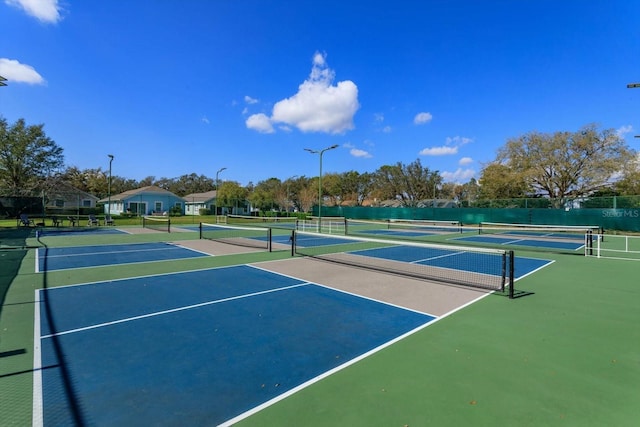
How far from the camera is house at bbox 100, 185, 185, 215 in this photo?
58.6 m

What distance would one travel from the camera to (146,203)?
59688 mm

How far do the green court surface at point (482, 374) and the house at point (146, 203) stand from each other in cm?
5795

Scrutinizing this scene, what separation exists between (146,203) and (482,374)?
6535cm

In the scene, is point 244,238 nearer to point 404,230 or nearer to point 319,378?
point 404,230

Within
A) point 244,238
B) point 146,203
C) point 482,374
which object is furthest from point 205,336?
point 146,203

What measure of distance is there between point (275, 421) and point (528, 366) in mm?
3309

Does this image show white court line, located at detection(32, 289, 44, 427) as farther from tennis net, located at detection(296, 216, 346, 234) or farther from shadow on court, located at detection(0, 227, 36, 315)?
tennis net, located at detection(296, 216, 346, 234)

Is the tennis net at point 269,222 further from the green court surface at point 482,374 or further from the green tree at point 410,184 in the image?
the green tree at point 410,184

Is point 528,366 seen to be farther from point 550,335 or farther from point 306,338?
point 306,338

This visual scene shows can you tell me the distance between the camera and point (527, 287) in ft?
27.7

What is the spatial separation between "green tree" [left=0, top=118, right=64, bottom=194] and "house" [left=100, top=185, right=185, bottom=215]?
1485cm

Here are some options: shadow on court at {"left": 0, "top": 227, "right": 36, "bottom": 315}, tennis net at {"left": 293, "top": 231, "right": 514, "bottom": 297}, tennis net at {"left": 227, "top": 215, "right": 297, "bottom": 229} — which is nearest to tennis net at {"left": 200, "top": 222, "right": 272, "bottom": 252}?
tennis net at {"left": 293, "top": 231, "right": 514, "bottom": 297}

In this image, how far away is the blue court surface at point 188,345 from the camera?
3328mm

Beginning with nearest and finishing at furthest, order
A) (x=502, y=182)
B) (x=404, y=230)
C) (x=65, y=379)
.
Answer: (x=65, y=379), (x=404, y=230), (x=502, y=182)
